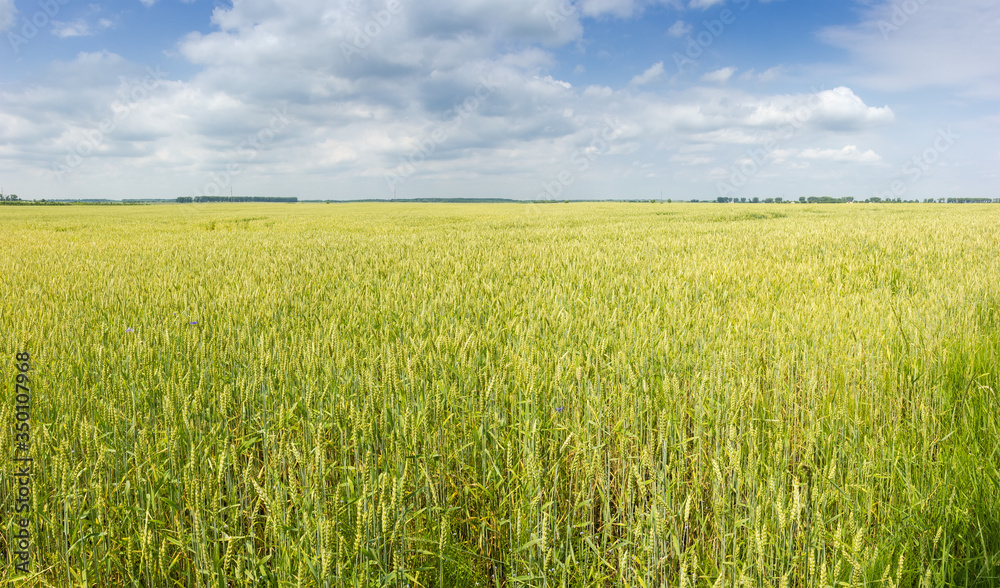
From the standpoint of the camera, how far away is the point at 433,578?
1.67 metres

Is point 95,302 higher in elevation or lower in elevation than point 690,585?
higher

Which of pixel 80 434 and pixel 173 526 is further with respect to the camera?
pixel 80 434

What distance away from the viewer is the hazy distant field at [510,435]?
157cm

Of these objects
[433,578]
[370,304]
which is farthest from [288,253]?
[433,578]

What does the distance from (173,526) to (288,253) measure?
→ 7038mm

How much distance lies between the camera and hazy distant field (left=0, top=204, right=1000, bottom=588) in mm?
1572

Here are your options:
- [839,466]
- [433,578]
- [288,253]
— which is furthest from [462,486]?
[288,253]

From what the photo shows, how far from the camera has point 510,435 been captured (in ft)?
7.13

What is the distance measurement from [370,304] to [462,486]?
2.48 meters

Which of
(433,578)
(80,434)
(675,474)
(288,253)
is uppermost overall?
(288,253)

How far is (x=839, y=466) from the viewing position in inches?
78.9

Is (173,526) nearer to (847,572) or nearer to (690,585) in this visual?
(690,585)

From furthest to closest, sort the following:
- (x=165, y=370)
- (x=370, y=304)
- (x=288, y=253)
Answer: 1. (x=288, y=253)
2. (x=370, y=304)
3. (x=165, y=370)

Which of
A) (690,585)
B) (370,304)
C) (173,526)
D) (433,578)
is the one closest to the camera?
(690,585)
